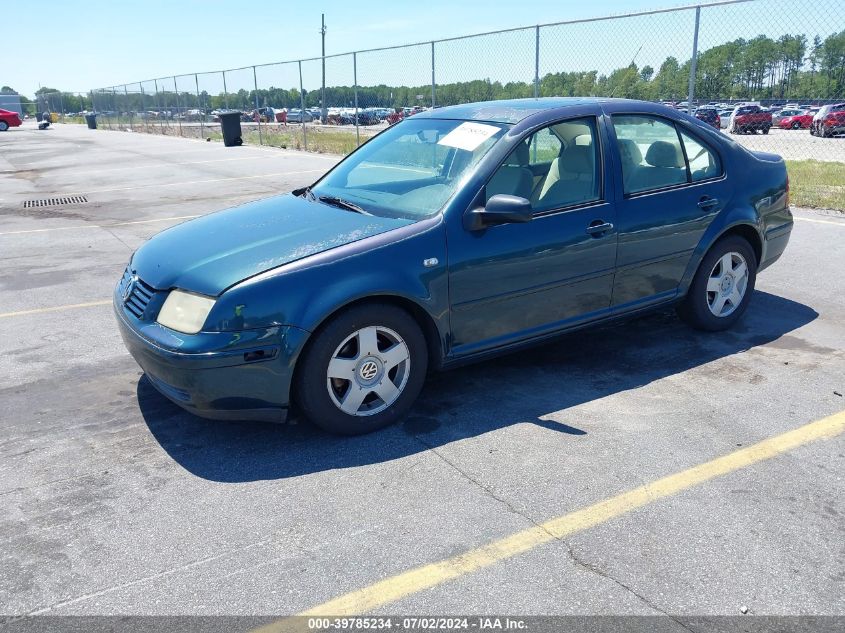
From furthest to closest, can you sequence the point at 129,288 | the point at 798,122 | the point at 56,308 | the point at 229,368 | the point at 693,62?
the point at 798,122 → the point at 693,62 → the point at 56,308 → the point at 129,288 → the point at 229,368

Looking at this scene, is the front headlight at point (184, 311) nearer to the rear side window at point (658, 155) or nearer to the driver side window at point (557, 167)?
the driver side window at point (557, 167)

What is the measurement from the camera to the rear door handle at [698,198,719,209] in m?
4.95

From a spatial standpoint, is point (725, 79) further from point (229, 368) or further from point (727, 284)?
point (229, 368)

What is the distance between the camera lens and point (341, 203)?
4492 mm

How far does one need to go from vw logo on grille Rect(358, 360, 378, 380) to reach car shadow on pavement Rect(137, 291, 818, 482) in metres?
0.32

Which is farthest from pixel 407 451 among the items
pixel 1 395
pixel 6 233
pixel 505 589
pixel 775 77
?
pixel 775 77

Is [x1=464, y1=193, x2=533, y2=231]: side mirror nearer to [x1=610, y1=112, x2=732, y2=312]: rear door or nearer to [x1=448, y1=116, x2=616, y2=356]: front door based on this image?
[x1=448, y1=116, x2=616, y2=356]: front door

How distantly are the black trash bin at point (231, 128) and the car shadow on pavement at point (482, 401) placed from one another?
21821mm

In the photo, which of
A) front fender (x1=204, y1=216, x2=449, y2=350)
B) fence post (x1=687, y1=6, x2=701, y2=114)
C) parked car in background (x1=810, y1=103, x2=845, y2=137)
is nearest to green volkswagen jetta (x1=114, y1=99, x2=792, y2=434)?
front fender (x1=204, y1=216, x2=449, y2=350)

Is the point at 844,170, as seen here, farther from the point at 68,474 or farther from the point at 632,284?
the point at 68,474

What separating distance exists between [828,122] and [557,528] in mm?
29764

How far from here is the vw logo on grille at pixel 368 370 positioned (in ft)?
12.5

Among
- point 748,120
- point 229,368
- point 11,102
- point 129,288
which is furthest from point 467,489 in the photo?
point 11,102

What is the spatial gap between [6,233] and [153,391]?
705cm
